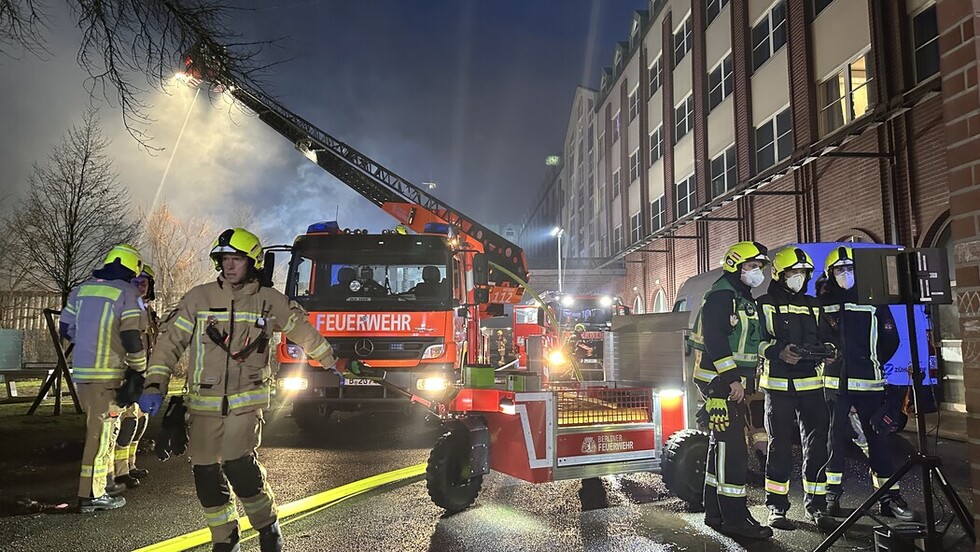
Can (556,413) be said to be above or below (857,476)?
above

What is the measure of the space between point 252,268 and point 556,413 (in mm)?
2423

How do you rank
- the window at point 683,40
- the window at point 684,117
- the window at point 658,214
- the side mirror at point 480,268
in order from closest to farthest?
1. the side mirror at point 480,268
2. the window at point 684,117
3. the window at point 683,40
4. the window at point 658,214

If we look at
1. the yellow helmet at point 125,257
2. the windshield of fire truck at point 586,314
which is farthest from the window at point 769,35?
the yellow helmet at point 125,257

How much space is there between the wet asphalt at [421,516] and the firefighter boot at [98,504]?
2.8 inches

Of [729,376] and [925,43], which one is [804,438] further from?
[925,43]

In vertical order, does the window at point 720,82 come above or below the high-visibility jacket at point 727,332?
above

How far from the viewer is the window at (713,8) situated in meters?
19.5

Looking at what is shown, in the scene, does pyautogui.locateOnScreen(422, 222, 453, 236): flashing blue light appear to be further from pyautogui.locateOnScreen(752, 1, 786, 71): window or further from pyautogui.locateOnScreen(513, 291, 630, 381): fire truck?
pyautogui.locateOnScreen(752, 1, 786, 71): window

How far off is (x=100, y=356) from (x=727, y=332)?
4.72 m

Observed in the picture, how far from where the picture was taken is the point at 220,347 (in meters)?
3.42

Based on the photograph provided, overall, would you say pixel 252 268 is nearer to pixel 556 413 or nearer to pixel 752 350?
pixel 556 413

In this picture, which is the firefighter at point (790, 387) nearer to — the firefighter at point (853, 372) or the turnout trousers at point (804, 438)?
the turnout trousers at point (804, 438)

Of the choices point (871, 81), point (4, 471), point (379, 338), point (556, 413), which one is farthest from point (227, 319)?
point (871, 81)

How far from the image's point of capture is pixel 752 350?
451cm
